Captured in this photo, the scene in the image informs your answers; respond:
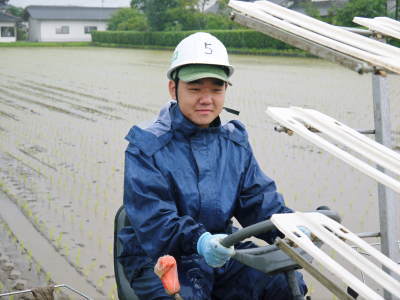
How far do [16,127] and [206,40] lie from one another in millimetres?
8104

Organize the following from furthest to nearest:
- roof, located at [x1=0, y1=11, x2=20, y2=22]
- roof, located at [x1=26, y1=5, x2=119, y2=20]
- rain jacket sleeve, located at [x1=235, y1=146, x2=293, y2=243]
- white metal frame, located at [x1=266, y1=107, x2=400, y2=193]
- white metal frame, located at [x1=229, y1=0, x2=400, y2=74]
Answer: roof, located at [x1=26, y1=5, x2=119, y2=20] → roof, located at [x1=0, y1=11, x2=20, y2=22] → rain jacket sleeve, located at [x1=235, y1=146, x2=293, y2=243] → white metal frame, located at [x1=229, y1=0, x2=400, y2=74] → white metal frame, located at [x1=266, y1=107, x2=400, y2=193]

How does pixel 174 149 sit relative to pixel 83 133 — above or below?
above

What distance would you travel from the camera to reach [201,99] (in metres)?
2.24

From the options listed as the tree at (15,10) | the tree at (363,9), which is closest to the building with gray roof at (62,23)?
the tree at (15,10)

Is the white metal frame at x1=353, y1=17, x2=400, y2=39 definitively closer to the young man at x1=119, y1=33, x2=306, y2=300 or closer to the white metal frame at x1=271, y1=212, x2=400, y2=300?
the young man at x1=119, y1=33, x2=306, y2=300

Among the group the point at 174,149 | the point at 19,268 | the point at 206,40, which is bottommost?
the point at 19,268

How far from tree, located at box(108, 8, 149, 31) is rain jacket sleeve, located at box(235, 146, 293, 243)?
3952cm

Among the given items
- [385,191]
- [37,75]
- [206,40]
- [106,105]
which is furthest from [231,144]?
[37,75]

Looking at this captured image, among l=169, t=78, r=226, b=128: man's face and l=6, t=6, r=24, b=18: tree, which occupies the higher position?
l=6, t=6, r=24, b=18: tree

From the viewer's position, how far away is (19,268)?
4215 mm

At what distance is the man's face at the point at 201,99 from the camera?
2.22 meters

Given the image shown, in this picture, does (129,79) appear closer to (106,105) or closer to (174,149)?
(106,105)

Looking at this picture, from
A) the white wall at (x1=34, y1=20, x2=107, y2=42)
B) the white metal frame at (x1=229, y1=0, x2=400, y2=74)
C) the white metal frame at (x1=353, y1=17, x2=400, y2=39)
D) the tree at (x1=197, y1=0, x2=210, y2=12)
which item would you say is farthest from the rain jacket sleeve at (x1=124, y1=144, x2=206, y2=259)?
the white wall at (x1=34, y1=20, x2=107, y2=42)

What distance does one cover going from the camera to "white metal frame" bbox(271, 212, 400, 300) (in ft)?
4.26
